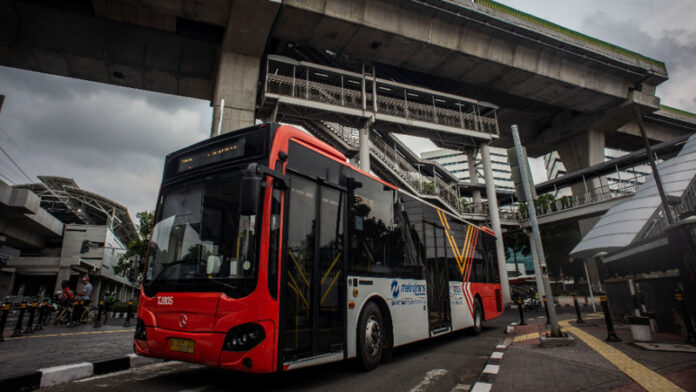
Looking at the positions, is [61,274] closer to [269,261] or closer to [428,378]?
[269,261]

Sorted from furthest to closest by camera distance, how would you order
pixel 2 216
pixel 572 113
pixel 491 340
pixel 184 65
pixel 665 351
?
pixel 572 113
pixel 2 216
pixel 184 65
pixel 491 340
pixel 665 351

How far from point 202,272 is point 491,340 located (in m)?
7.54

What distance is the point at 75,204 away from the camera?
159ft

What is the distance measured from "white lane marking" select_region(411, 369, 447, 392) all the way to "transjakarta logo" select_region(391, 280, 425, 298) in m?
1.31

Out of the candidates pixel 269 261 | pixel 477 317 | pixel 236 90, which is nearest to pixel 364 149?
pixel 236 90

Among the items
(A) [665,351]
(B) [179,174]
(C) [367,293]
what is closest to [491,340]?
(A) [665,351]

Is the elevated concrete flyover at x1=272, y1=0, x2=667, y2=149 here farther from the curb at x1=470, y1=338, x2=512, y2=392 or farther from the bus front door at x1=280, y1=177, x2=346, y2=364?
the curb at x1=470, y1=338, x2=512, y2=392

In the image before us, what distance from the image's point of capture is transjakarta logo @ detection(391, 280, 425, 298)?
6004 millimetres

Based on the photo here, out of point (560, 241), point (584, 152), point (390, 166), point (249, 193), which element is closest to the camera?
point (249, 193)

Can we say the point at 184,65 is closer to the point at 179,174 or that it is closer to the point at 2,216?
the point at 179,174

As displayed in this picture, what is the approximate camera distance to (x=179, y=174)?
4.69 m

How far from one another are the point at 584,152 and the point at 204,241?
37.0 metres

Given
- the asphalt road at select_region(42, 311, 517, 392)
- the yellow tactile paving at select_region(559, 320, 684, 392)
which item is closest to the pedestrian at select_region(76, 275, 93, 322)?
the asphalt road at select_region(42, 311, 517, 392)

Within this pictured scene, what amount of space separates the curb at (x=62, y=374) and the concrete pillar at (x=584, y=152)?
34510mm
